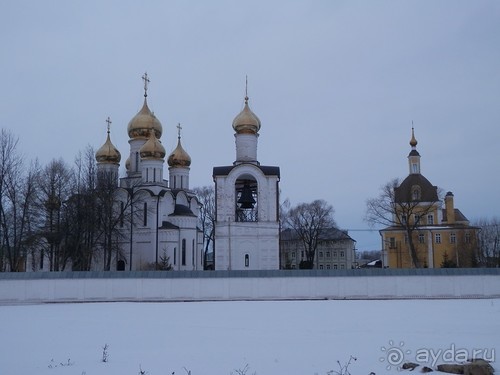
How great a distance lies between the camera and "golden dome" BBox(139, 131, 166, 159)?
121 feet

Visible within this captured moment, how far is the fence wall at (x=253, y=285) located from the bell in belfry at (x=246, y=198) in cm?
951

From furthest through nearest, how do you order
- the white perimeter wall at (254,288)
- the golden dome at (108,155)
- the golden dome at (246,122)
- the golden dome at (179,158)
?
the golden dome at (179,158) < the golden dome at (108,155) < the golden dome at (246,122) < the white perimeter wall at (254,288)

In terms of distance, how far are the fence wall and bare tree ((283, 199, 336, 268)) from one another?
1039 inches

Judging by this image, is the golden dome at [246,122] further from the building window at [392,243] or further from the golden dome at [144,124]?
the building window at [392,243]

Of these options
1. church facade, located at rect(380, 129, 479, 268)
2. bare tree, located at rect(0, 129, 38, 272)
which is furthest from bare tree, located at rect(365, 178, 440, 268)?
bare tree, located at rect(0, 129, 38, 272)

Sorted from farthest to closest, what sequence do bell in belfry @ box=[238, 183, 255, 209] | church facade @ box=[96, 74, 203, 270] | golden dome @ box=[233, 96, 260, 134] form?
1. church facade @ box=[96, 74, 203, 270]
2. golden dome @ box=[233, 96, 260, 134]
3. bell in belfry @ box=[238, 183, 255, 209]

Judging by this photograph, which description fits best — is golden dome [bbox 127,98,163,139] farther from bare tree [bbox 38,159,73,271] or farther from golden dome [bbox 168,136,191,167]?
bare tree [bbox 38,159,73,271]

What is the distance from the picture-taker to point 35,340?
12.0m

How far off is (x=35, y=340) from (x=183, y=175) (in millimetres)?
30014

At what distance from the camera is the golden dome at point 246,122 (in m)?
34.0

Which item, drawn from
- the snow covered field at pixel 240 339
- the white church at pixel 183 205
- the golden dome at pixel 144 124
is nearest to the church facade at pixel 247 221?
the white church at pixel 183 205

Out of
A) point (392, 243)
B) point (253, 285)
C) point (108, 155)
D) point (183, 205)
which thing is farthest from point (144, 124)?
point (392, 243)

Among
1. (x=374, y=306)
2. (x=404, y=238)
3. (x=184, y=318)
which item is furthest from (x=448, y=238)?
(x=184, y=318)

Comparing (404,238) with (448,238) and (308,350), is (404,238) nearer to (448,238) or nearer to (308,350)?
(448,238)
